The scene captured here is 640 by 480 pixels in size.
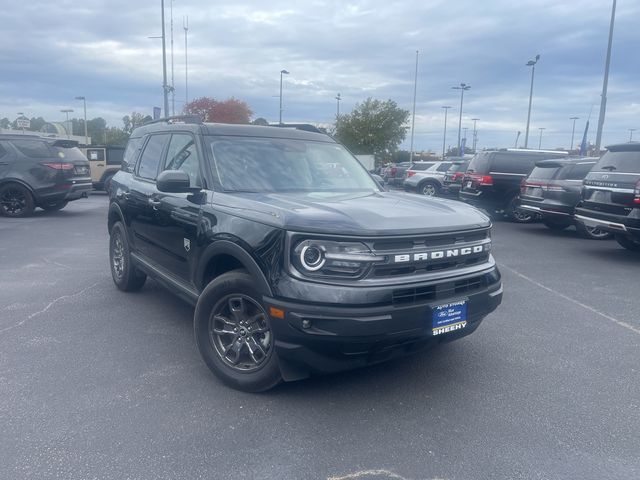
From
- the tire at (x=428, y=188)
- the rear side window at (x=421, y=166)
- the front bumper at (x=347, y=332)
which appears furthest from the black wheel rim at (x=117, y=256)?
the rear side window at (x=421, y=166)

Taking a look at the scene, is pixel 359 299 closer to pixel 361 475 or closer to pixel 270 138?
pixel 361 475

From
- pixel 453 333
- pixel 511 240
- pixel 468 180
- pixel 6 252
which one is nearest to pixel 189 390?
pixel 453 333

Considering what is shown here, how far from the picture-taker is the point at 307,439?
128 inches

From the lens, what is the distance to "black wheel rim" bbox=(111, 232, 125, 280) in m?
6.37

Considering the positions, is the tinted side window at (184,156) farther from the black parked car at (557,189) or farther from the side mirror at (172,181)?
the black parked car at (557,189)

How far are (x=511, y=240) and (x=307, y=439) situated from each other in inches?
358

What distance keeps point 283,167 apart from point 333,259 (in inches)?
66.9

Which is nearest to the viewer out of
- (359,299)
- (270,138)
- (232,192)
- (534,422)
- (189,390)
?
(359,299)

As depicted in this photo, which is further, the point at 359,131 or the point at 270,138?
the point at 359,131

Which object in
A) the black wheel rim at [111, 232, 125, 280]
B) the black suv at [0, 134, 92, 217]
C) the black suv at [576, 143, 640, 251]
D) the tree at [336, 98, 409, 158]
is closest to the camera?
the black wheel rim at [111, 232, 125, 280]

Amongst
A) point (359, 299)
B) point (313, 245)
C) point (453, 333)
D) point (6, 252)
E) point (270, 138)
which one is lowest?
point (6, 252)

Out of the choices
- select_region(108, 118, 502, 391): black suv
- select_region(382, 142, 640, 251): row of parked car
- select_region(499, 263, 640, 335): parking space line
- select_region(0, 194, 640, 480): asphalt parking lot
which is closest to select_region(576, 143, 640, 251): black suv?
select_region(382, 142, 640, 251): row of parked car

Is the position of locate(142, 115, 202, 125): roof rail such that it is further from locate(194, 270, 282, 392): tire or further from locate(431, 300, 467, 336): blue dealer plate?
locate(431, 300, 467, 336): blue dealer plate

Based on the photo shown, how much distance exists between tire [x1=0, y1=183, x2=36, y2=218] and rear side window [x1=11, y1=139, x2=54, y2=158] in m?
0.82
